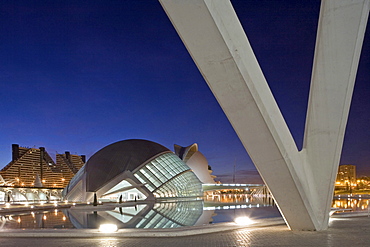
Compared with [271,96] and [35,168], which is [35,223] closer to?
[271,96]

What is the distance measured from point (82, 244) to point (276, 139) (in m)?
4.59

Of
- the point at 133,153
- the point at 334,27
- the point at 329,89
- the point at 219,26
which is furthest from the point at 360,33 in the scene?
the point at 133,153

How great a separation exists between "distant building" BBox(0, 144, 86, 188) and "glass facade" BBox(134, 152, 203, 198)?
204 ft

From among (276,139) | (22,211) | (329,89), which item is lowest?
(22,211)

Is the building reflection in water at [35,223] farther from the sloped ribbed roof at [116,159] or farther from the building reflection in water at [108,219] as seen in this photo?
the sloped ribbed roof at [116,159]

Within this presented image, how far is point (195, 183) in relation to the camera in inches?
1694

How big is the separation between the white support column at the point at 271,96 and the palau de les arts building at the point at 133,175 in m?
25.7

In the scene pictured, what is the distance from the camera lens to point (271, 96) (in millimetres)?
6465

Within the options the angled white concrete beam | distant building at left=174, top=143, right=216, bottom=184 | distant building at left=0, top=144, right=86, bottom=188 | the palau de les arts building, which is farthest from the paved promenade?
distant building at left=0, top=144, right=86, bottom=188

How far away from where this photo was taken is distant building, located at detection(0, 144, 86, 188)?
94.0m

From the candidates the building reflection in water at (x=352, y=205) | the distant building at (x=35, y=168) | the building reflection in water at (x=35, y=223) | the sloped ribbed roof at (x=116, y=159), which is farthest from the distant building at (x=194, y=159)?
the distant building at (x=35, y=168)

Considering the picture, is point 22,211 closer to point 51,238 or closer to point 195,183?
point 51,238

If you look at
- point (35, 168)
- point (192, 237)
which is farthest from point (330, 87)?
point (35, 168)

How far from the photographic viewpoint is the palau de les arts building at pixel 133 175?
112 ft
